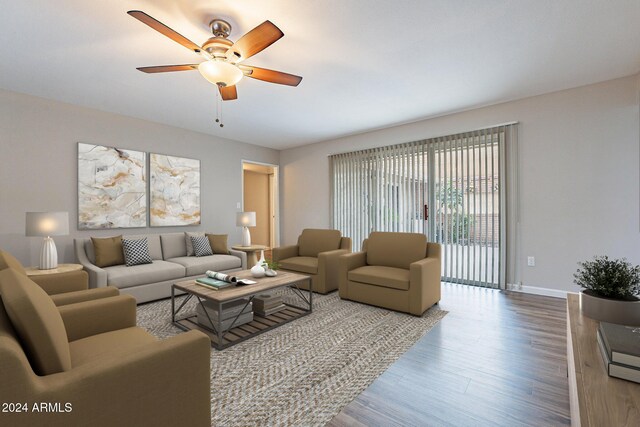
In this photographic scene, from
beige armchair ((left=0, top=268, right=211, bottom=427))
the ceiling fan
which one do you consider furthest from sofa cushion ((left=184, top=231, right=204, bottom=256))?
beige armchair ((left=0, top=268, right=211, bottom=427))

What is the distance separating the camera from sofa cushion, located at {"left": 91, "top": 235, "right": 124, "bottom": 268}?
11.8 feet

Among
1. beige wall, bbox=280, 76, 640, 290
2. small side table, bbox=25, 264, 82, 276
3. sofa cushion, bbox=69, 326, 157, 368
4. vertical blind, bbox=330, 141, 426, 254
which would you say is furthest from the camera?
vertical blind, bbox=330, 141, 426, 254

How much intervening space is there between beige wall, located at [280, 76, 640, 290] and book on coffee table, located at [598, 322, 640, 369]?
9.68 feet

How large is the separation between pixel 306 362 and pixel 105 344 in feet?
4.18

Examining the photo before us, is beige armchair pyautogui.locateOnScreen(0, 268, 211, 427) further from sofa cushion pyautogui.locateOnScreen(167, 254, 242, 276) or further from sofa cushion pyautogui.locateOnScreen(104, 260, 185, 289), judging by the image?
sofa cushion pyautogui.locateOnScreen(167, 254, 242, 276)

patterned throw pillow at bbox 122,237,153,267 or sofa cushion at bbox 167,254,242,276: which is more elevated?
patterned throw pillow at bbox 122,237,153,267

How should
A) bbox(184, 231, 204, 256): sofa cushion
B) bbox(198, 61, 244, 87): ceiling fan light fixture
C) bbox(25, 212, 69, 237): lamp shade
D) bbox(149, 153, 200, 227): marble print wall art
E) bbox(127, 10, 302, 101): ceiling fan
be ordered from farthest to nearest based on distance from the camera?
bbox(149, 153, 200, 227): marble print wall art
bbox(184, 231, 204, 256): sofa cushion
bbox(25, 212, 69, 237): lamp shade
bbox(198, 61, 244, 87): ceiling fan light fixture
bbox(127, 10, 302, 101): ceiling fan

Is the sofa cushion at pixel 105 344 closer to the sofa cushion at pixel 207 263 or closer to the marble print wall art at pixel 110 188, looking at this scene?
the sofa cushion at pixel 207 263

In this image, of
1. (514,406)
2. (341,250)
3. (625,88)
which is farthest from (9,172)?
(625,88)

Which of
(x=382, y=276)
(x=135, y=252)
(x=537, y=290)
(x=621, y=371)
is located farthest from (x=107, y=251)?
(x=537, y=290)

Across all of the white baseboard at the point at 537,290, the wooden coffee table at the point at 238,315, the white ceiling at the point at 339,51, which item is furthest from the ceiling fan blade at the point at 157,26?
the white baseboard at the point at 537,290

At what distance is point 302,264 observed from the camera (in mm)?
4043

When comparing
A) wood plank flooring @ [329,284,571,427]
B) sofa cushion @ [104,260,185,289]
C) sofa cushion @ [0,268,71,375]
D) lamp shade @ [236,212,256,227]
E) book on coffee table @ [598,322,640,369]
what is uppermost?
lamp shade @ [236,212,256,227]

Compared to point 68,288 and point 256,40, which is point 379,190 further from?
point 68,288
